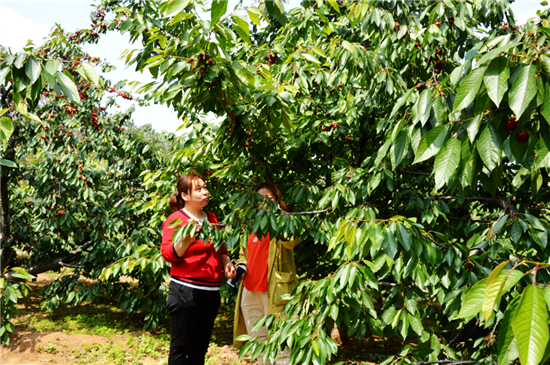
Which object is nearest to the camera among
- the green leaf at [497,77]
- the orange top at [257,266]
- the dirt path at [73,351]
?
the green leaf at [497,77]

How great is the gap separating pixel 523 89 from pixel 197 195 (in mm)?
1943

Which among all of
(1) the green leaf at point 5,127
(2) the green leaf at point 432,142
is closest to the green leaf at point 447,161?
(2) the green leaf at point 432,142

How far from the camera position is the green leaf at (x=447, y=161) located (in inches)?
38.6

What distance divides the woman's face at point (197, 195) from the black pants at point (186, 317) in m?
0.54

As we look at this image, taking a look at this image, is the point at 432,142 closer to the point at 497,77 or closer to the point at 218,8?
the point at 497,77

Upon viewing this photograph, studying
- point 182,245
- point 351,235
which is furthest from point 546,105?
point 182,245

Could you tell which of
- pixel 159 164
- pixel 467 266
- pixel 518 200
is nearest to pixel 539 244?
pixel 467 266

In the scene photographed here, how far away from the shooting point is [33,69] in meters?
1.28

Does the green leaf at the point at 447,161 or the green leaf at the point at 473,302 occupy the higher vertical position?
→ the green leaf at the point at 447,161

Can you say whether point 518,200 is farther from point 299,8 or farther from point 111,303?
point 111,303

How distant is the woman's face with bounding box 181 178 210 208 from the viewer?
8.00 ft

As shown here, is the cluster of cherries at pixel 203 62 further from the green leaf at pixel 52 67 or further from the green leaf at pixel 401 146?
the green leaf at pixel 401 146

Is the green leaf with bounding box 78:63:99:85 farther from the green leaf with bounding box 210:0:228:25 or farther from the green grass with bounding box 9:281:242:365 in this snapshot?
the green grass with bounding box 9:281:242:365

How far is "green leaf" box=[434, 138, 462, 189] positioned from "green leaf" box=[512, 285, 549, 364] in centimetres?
34
